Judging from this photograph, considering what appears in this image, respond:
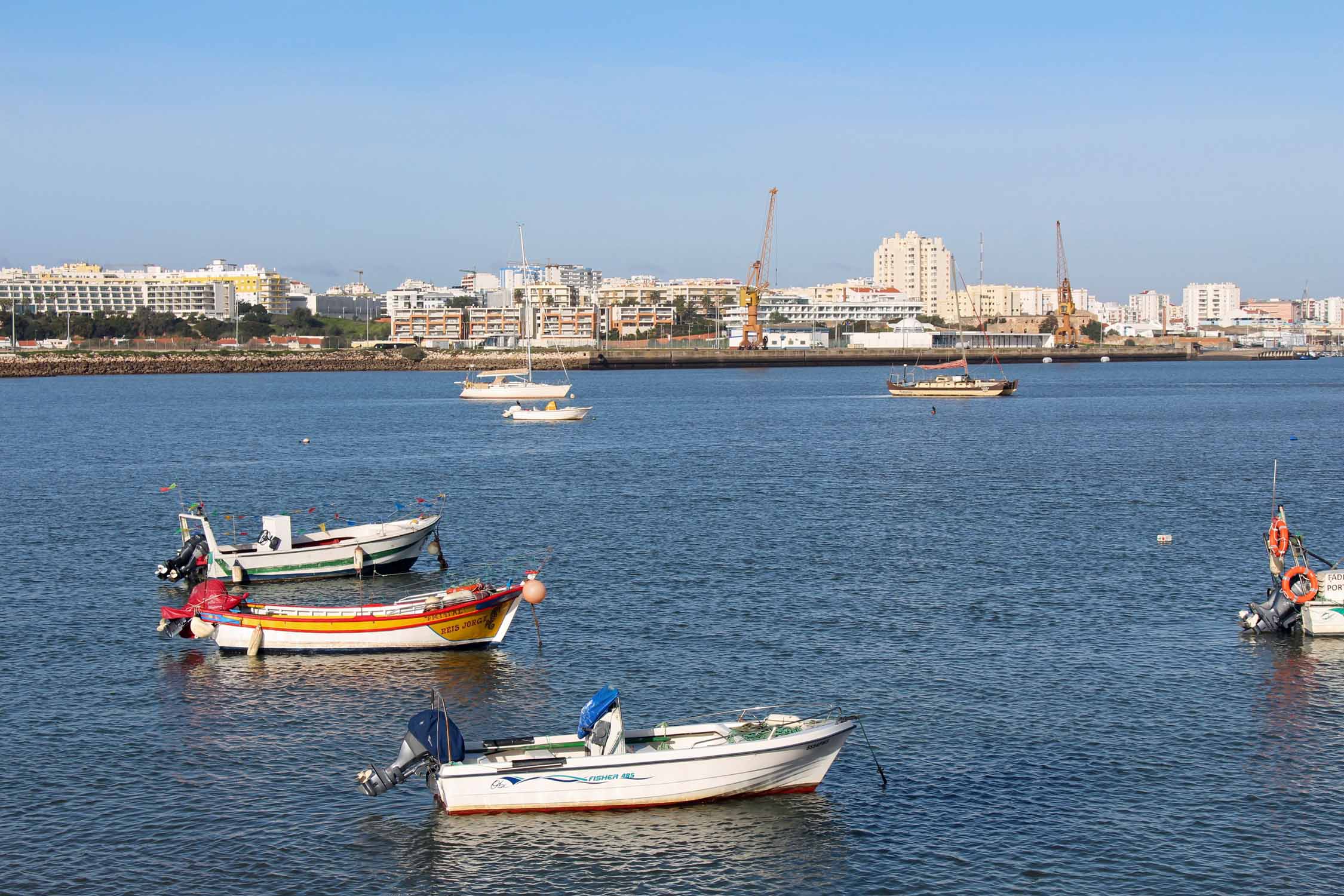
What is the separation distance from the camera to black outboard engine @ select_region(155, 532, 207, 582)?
122ft

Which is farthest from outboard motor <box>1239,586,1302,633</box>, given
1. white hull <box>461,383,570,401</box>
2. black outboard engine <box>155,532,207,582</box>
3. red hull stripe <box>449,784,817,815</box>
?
white hull <box>461,383,570,401</box>

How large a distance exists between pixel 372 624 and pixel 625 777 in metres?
10.7

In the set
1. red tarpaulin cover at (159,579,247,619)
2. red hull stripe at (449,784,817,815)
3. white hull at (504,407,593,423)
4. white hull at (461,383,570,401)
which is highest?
white hull at (461,383,570,401)

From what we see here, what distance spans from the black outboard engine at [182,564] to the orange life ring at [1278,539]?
95.7 ft

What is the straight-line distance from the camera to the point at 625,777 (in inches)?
792

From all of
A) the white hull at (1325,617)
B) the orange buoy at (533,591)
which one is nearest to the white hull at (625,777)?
the orange buoy at (533,591)

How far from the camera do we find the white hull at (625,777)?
20.0 metres

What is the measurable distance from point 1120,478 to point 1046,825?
44.0 m

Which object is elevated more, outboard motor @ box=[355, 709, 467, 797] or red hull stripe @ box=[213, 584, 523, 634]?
red hull stripe @ box=[213, 584, 523, 634]

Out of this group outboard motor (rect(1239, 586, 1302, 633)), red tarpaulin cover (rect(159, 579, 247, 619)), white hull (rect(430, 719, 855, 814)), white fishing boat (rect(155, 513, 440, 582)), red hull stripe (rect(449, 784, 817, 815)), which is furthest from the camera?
white fishing boat (rect(155, 513, 440, 582))

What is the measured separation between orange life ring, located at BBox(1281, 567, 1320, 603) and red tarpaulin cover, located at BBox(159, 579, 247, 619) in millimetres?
24329

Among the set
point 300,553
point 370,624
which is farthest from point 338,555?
point 370,624

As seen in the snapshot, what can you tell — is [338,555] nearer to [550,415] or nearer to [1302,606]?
[1302,606]

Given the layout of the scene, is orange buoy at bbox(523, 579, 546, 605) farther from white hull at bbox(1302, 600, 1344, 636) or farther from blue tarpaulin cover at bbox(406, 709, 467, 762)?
white hull at bbox(1302, 600, 1344, 636)
